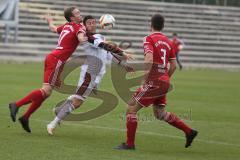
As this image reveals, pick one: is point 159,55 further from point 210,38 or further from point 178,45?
point 210,38

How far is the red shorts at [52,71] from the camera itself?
1267cm

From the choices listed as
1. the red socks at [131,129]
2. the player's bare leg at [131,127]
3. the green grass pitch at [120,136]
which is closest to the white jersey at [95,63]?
the green grass pitch at [120,136]

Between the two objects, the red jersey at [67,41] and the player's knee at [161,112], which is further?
the red jersey at [67,41]

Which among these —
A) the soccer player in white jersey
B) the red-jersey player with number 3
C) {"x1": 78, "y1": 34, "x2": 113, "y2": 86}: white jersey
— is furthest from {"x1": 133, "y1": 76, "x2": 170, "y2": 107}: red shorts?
the red-jersey player with number 3

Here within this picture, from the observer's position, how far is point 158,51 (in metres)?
11.2

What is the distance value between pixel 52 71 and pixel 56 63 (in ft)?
0.54

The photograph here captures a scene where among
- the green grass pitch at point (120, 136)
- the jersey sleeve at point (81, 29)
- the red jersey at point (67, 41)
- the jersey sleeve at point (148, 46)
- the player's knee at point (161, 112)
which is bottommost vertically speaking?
the green grass pitch at point (120, 136)

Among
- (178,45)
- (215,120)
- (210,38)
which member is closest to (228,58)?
(210,38)

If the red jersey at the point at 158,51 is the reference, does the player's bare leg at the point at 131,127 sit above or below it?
below

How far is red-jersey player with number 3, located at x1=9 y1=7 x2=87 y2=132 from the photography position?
41.4 feet

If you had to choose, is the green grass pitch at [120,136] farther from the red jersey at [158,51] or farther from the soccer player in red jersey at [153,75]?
the red jersey at [158,51]

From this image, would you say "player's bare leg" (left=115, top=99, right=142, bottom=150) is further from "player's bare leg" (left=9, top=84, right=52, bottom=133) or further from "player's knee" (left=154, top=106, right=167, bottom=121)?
"player's bare leg" (left=9, top=84, right=52, bottom=133)

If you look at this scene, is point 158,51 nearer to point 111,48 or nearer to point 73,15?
point 111,48


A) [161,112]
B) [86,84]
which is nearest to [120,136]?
[86,84]
